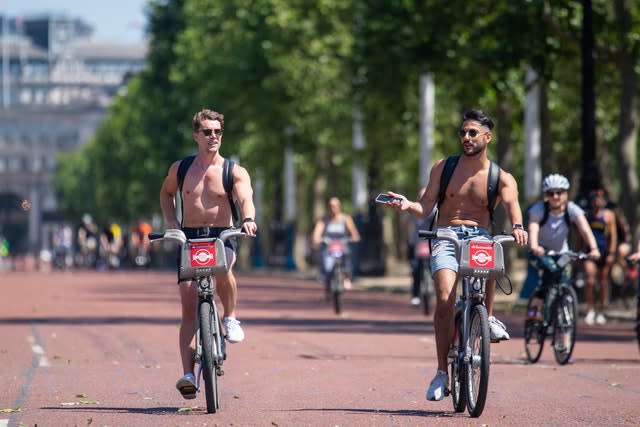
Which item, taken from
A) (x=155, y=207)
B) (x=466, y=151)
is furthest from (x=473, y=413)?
(x=155, y=207)

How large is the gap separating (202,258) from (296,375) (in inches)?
143

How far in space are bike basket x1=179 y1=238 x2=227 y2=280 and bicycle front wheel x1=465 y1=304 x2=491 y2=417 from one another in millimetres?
1628

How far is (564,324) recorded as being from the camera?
16.1 m

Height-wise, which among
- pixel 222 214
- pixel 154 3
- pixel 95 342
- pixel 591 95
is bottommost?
pixel 95 342

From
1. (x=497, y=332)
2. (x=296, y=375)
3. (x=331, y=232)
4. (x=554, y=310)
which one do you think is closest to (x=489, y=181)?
(x=497, y=332)

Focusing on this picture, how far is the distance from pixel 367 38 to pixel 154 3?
41704 mm

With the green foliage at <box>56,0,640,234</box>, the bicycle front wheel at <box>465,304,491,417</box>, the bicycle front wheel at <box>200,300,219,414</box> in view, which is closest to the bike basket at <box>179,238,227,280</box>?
the bicycle front wheel at <box>200,300,219,414</box>

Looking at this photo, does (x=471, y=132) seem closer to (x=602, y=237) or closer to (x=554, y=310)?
(x=554, y=310)

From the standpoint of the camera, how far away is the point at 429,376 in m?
14.9

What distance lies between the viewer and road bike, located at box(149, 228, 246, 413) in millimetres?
11289

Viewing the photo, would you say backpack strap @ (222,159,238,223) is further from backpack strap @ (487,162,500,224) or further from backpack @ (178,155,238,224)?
backpack strap @ (487,162,500,224)

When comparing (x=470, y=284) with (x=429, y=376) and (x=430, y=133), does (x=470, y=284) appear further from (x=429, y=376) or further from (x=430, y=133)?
(x=430, y=133)

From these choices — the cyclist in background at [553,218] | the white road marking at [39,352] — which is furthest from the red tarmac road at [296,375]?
the cyclist in background at [553,218]

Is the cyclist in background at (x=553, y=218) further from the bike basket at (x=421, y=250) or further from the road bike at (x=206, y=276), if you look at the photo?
the bike basket at (x=421, y=250)
